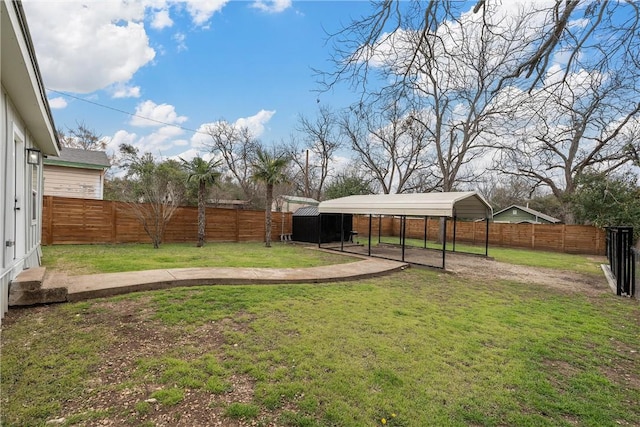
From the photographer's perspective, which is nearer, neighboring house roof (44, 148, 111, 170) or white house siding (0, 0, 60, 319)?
white house siding (0, 0, 60, 319)

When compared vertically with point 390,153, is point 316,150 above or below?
above

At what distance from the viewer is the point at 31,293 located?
3.87m

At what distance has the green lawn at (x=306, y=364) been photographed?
6.99ft

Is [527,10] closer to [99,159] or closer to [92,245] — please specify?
[92,245]

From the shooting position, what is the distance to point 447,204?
832 cm

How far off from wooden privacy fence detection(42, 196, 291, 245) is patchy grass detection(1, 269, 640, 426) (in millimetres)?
7962

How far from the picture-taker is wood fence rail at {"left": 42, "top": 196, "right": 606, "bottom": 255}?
1009cm

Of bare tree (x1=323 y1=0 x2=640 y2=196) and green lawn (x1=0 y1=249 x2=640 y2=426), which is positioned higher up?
bare tree (x1=323 y1=0 x2=640 y2=196)

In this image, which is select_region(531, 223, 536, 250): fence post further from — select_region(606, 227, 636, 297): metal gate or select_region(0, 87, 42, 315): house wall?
select_region(0, 87, 42, 315): house wall

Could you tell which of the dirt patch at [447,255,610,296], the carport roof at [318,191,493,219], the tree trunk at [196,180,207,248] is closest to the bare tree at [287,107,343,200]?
the tree trunk at [196,180,207,248]

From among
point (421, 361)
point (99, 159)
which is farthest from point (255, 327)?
point (99, 159)

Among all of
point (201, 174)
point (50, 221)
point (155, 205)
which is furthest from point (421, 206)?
point (50, 221)

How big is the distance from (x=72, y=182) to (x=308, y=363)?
14743 millimetres

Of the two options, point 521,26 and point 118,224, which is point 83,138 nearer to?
point 118,224
